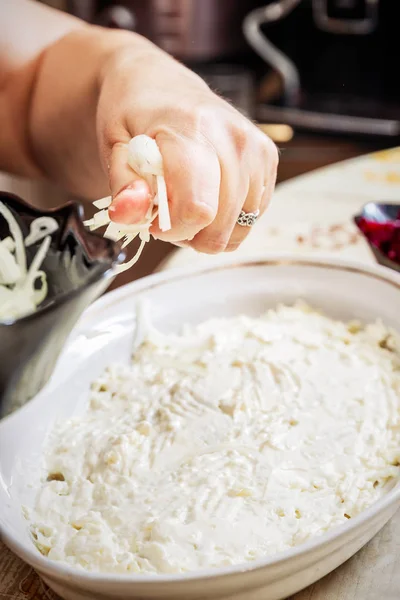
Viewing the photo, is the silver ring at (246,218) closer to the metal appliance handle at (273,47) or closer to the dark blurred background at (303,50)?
the dark blurred background at (303,50)

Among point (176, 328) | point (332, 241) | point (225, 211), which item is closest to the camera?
point (225, 211)

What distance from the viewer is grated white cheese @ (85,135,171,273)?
0.70 m

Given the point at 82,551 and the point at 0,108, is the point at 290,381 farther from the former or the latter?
the point at 0,108

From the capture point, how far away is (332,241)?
135 centimetres

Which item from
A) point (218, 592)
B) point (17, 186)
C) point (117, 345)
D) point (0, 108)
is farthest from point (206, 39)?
point (218, 592)

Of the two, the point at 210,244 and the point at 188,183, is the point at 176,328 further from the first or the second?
the point at 188,183

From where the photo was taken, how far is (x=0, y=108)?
1368 mm

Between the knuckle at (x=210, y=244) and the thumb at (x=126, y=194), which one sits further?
the knuckle at (x=210, y=244)

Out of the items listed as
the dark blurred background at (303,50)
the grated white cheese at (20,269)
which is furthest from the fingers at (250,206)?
the dark blurred background at (303,50)

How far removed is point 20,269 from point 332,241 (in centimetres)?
77

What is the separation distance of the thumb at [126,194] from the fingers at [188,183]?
0.03 metres

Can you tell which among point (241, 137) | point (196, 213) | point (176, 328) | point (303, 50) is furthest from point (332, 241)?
point (303, 50)

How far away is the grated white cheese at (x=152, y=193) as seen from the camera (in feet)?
2.28

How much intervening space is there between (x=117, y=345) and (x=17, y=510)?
0.32m
